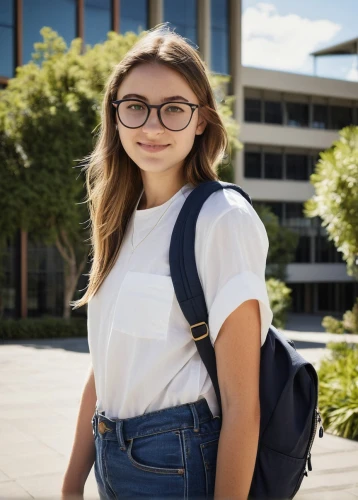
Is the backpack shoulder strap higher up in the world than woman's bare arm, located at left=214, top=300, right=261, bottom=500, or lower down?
higher up

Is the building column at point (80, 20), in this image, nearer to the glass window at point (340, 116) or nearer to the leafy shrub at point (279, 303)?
the leafy shrub at point (279, 303)

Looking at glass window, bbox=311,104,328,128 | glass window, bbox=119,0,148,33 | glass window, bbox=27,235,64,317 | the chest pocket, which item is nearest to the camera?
the chest pocket

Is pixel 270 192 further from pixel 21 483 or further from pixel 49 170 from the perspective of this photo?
pixel 21 483

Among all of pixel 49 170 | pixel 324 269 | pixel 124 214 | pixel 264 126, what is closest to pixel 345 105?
pixel 264 126

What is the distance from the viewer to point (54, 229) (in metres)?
20.8

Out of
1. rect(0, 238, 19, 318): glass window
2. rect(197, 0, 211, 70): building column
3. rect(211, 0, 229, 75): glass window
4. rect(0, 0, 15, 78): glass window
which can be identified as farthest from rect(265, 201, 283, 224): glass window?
rect(0, 0, 15, 78): glass window

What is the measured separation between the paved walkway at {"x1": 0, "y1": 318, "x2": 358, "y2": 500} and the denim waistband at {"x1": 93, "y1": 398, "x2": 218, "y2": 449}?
14.2 inches

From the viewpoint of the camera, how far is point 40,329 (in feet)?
68.4

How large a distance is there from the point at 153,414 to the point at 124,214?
26.2 inches

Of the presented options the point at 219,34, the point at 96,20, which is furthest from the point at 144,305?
the point at 219,34

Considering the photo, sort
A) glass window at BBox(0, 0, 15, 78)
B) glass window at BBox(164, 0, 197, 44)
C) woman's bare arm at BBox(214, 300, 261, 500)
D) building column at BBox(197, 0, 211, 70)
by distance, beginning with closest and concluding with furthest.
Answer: woman's bare arm at BBox(214, 300, 261, 500) < glass window at BBox(0, 0, 15, 78) < glass window at BBox(164, 0, 197, 44) < building column at BBox(197, 0, 211, 70)

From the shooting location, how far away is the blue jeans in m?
1.74

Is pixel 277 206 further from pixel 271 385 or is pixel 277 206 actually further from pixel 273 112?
pixel 271 385

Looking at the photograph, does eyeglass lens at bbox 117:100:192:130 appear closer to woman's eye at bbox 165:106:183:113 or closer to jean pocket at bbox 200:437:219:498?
woman's eye at bbox 165:106:183:113
